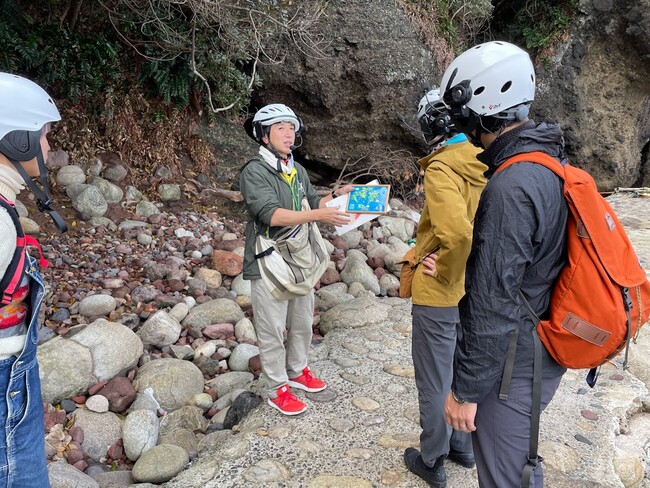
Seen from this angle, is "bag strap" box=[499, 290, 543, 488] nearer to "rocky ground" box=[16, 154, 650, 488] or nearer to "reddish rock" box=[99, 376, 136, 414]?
"rocky ground" box=[16, 154, 650, 488]

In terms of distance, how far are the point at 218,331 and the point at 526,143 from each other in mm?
3721

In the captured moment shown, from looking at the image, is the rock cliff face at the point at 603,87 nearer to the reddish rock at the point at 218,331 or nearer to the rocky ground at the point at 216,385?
the rocky ground at the point at 216,385

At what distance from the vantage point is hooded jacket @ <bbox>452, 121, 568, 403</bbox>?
1.69 meters

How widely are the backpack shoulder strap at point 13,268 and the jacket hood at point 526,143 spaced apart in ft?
5.56

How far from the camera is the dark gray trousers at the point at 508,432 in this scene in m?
1.84

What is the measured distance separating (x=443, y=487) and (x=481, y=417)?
107cm

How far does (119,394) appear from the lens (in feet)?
12.7

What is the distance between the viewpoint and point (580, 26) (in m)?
10.9

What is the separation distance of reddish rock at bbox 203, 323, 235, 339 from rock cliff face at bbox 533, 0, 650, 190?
28.7 feet

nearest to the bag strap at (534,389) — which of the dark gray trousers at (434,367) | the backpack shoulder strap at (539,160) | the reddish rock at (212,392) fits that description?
the backpack shoulder strap at (539,160)

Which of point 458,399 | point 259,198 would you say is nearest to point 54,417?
point 259,198

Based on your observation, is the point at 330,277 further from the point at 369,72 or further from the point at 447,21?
the point at 447,21

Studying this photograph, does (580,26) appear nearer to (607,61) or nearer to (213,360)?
(607,61)

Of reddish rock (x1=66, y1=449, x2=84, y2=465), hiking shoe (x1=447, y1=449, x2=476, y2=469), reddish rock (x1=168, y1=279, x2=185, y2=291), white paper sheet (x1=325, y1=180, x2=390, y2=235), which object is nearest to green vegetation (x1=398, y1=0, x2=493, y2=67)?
reddish rock (x1=168, y1=279, x2=185, y2=291)
